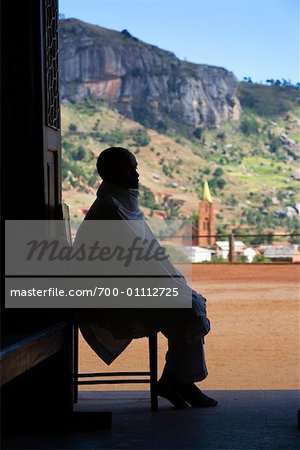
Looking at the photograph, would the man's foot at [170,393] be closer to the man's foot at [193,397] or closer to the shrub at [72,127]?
the man's foot at [193,397]

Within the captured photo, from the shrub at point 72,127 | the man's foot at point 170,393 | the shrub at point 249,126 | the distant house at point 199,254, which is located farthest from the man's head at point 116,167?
the shrub at point 249,126

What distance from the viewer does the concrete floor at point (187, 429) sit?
3051 mm

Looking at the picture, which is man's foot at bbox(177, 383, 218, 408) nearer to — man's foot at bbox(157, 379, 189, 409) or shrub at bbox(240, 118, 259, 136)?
man's foot at bbox(157, 379, 189, 409)

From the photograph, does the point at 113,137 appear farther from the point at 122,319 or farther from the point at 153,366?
the point at 122,319

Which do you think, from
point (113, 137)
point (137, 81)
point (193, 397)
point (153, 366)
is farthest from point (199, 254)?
point (137, 81)

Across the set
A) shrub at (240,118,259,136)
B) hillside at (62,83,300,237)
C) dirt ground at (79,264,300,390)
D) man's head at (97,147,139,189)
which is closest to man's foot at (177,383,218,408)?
man's head at (97,147,139,189)

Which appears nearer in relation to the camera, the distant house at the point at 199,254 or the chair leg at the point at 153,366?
the chair leg at the point at 153,366

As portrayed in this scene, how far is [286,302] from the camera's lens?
45.1 ft

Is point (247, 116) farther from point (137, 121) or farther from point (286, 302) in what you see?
point (286, 302)

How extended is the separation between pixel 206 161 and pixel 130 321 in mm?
67190

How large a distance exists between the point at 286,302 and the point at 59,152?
10557 millimetres

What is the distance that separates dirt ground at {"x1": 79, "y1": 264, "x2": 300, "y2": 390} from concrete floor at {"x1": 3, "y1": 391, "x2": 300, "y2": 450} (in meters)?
2.06

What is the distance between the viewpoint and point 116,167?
3.60m

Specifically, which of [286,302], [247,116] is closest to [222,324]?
[286,302]
